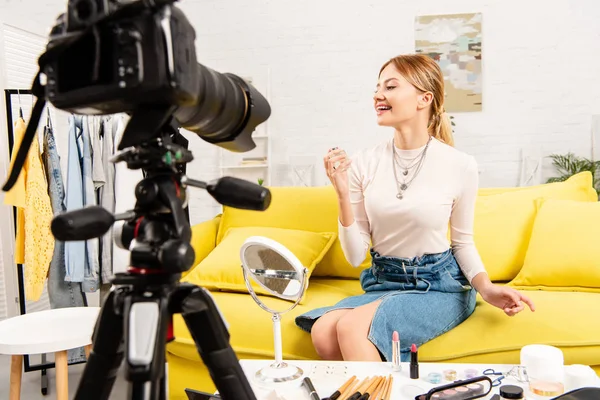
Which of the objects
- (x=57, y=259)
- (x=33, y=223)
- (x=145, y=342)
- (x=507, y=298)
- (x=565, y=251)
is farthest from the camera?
(x=57, y=259)

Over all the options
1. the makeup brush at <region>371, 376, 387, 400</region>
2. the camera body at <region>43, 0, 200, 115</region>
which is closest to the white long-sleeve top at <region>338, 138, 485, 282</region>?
the makeup brush at <region>371, 376, 387, 400</region>

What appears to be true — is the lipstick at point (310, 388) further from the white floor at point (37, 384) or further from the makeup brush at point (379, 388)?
the white floor at point (37, 384)

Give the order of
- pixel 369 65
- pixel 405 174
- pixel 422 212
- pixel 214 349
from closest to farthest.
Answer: pixel 214 349, pixel 422 212, pixel 405 174, pixel 369 65

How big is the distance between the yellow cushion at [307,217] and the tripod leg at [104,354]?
5.75 feet

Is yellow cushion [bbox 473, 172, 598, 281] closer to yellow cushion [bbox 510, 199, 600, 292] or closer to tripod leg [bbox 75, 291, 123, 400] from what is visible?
yellow cushion [bbox 510, 199, 600, 292]

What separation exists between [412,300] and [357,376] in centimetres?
44

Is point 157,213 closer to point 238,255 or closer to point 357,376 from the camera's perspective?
point 357,376

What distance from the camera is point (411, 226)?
66.9 inches

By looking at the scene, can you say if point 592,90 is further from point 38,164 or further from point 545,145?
point 38,164

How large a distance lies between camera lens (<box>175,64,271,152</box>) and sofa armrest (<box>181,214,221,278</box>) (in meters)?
1.71

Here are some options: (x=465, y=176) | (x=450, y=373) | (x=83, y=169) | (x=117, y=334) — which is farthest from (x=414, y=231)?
(x=83, y=169)

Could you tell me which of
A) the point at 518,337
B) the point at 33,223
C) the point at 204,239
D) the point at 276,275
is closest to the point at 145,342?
the point at 276,275

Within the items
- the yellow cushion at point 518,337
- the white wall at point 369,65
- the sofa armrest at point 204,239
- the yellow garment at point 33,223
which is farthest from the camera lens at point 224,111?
the white wall at point 369,65

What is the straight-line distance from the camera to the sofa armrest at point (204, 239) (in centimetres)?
241
